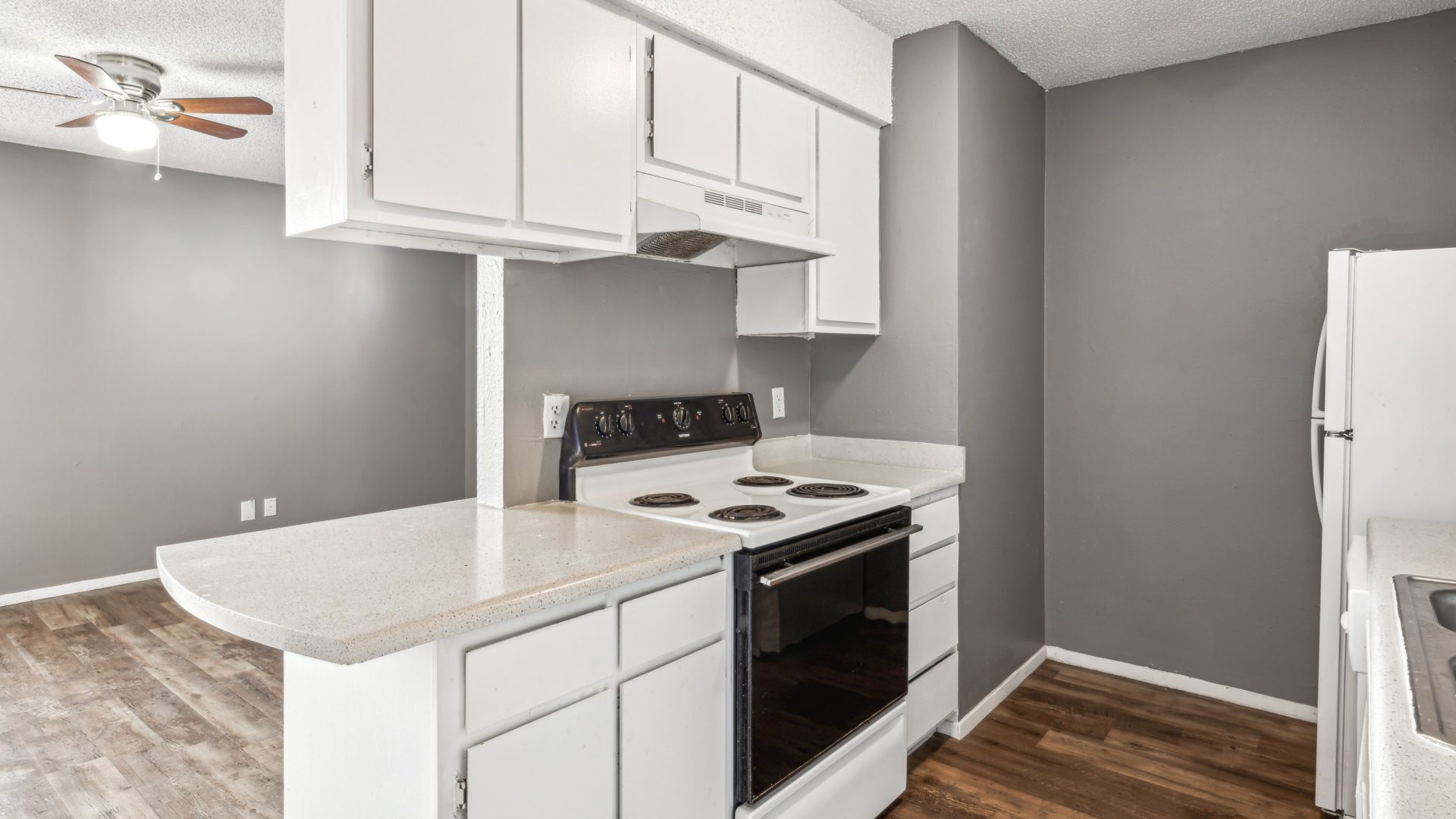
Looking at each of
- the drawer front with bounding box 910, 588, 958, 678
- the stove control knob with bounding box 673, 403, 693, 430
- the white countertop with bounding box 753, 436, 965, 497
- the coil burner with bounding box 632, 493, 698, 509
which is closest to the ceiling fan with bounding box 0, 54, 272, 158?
the stove control knob with bounding box 673, 403, 693, 430

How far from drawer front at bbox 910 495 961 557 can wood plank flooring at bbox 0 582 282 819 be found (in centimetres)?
208

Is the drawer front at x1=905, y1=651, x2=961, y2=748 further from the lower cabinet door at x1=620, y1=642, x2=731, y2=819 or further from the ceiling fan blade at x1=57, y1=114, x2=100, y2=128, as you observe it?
the ceiling fan blade at x1=57, y1=114, x2=100, y2=128

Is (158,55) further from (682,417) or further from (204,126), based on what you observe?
(682,417)

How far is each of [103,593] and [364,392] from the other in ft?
5.97

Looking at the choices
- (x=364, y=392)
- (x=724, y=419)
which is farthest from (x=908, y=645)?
(x=364, y=392)

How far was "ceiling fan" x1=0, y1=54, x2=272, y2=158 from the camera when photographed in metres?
3.16

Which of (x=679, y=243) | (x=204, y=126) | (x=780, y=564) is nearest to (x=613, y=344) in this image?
(x=679, y=243)

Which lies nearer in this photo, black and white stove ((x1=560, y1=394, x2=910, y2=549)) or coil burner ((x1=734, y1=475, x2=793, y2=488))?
black and white stove ((x1=560, y1=394, x2=910, y2=549))

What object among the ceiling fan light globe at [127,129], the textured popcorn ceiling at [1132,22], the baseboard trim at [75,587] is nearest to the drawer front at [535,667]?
the textured popcorn ceiling at [1132,22]

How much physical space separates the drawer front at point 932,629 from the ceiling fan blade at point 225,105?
315 centimetres

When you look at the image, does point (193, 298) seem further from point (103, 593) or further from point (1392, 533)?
point (1392, 533)

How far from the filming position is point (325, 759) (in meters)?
1.51

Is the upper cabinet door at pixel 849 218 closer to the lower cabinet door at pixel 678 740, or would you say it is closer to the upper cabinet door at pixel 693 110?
the upper cabinet door at pixel 693 110

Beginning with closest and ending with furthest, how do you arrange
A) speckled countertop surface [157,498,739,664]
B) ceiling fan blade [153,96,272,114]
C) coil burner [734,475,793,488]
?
speckled countertop surface [157,498,739,664]
coil burner [734,475,793,488]
ceiling fan blade [153,96,272,114]
